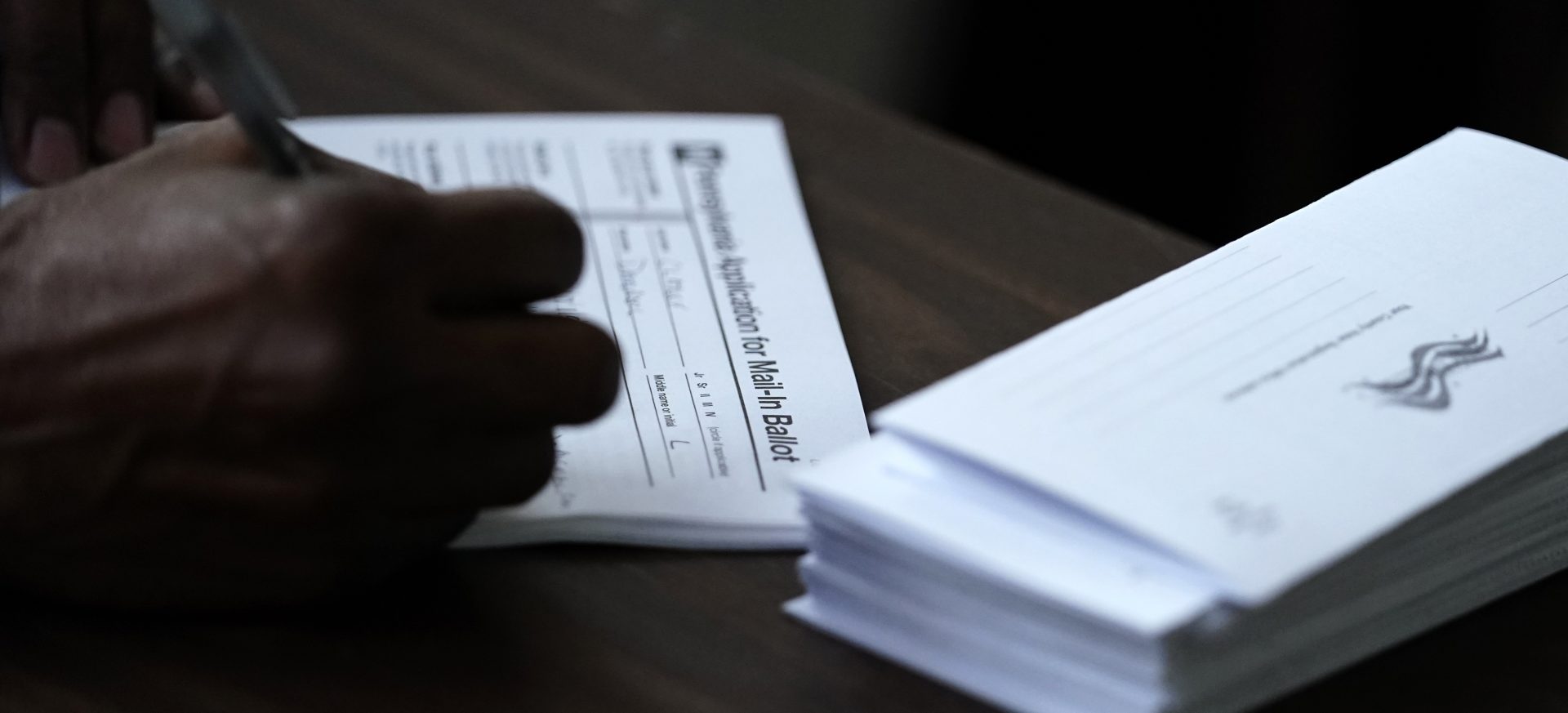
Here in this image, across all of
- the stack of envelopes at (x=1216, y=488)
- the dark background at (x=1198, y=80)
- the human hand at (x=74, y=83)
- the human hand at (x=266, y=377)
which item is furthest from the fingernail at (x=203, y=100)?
the dark background at (x=1198, y=80)

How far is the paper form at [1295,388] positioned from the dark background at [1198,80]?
125 centimetres

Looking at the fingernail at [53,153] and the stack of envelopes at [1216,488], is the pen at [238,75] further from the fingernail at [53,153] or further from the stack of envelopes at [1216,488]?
the fingernail at [53,153]

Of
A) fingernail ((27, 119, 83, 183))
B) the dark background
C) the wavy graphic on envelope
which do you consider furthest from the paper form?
the dark background

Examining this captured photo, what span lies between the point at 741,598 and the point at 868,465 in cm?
7

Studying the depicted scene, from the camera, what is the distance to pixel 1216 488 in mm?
445

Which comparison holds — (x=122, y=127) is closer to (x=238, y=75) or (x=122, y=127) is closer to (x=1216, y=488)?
(x=238, y=75)

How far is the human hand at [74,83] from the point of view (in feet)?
2.48

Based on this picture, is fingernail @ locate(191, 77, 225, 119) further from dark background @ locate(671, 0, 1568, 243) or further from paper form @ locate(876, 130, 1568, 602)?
dark background @ locate(671, 0, 1568, 243)

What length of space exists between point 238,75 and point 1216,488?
11.8 inches

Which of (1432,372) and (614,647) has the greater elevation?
(1432,372)

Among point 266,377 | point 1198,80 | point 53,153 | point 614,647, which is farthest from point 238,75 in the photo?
point 1198,80

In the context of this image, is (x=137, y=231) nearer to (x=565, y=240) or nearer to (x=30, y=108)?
(x=565, y=240)

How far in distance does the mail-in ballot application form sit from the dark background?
3.66 feet

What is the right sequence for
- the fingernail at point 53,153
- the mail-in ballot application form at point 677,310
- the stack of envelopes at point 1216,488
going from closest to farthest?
1. the stack of envelopes at point 1216,488
2. the mail-in ballot application form at point 677,310
3. the fingernail at point 53,153
